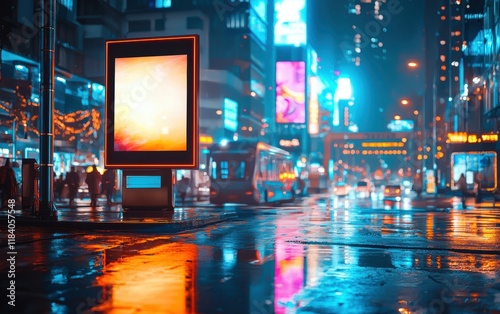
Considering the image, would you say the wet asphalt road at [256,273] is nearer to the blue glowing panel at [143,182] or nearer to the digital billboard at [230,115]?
the blue glowing panel at [143,182]

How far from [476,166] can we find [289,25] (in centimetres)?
8591

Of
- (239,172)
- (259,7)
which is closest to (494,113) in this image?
(239,172)

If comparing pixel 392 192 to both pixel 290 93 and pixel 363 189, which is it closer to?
pixel 363 189

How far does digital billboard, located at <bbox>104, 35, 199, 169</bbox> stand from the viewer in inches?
923

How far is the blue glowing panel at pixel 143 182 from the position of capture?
24.4m

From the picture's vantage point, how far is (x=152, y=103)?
23.7 metres

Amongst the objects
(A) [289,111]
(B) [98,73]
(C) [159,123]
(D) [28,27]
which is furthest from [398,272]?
(A) [289,111]

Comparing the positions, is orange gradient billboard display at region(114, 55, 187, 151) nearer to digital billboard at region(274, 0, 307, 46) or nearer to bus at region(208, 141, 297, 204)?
bus at region(208, 141, 297, 204)

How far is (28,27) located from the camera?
1949 inches

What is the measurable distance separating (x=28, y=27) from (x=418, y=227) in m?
38.0

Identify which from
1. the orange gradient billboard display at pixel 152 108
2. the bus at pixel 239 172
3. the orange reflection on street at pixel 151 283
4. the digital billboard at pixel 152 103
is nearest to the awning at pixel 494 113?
the bus at pixel 239 172

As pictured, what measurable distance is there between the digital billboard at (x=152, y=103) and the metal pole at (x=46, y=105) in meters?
3.63

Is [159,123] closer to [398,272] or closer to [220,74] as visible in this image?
[398,272]

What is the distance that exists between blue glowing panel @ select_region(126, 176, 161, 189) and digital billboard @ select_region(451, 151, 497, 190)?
3810 cm
